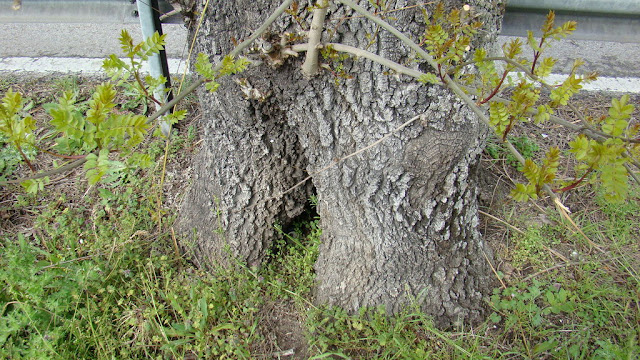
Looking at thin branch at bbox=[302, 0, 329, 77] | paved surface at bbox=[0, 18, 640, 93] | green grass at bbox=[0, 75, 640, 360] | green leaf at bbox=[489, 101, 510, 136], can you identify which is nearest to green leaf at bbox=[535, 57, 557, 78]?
green leaf at bbox=[489, 101, 510, 136]

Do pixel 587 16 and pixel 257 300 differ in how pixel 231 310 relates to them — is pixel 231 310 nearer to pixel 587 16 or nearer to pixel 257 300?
pixel 257 300

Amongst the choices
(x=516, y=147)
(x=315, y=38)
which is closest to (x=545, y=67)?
(x=315, y=38)

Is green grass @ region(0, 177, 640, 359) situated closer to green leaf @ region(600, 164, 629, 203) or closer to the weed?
the weed

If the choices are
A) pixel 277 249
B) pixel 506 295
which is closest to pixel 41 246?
pixel 277 249

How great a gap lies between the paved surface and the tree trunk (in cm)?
135

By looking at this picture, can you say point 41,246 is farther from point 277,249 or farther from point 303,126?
point 303,126

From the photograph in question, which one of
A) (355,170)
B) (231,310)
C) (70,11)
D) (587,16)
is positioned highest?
(70,11)

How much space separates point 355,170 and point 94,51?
253cm

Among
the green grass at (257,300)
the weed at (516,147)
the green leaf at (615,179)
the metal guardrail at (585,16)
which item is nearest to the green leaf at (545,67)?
the green leaf at (615,179)

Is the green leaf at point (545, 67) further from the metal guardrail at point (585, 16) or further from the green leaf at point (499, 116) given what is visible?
the metal guardrail at point (585, 16)

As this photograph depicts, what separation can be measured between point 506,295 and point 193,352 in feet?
4.65

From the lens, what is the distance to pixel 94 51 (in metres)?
3.32

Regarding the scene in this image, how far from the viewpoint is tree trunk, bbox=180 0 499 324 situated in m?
1.62

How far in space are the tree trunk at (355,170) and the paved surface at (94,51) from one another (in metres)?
1.35
